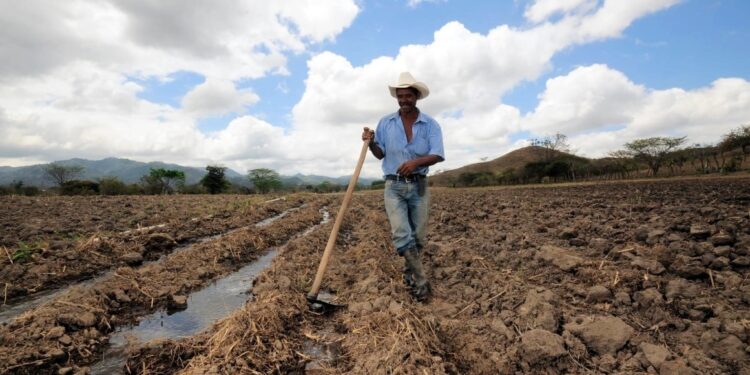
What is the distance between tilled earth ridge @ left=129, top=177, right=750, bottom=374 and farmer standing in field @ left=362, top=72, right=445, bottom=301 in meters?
0.52

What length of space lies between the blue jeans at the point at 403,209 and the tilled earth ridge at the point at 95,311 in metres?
2.70

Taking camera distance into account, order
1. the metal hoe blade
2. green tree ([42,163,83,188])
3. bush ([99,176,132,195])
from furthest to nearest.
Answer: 1. green tree ([42,163,83,188])
2. bush ([99,176,132,195])
3. the metal hoe blade

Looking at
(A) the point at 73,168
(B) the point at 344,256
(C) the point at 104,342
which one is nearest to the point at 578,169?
(B) the point at 344,256

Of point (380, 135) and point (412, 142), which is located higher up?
point (380, 135)

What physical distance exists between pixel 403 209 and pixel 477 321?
1.42 metres

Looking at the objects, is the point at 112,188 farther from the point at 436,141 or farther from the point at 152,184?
the point at 436,141

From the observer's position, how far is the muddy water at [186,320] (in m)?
3.24

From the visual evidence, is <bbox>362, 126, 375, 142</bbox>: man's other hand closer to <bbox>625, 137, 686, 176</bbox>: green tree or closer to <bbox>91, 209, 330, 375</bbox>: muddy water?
<bbox>91, 209, 330, 375</bbox>: muddy water

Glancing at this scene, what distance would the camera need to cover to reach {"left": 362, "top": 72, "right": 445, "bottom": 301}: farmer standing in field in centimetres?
422

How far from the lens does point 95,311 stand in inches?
153

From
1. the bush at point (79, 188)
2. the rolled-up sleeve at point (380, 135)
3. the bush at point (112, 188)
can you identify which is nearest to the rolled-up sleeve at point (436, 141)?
the rolled-up sleeve at point (380, 135)

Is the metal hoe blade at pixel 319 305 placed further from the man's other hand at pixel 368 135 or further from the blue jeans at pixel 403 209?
the man's other hand at pixel 368 135

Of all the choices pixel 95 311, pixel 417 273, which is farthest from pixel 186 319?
pixel 417 273

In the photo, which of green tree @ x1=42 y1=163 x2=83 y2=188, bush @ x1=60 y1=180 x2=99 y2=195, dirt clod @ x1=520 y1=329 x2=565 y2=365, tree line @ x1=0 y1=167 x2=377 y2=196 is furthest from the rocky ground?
green tree @ x1=42 y1=163 x2=83 y2=188
